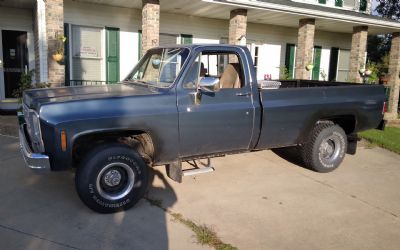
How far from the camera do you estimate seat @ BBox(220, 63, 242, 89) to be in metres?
5.18

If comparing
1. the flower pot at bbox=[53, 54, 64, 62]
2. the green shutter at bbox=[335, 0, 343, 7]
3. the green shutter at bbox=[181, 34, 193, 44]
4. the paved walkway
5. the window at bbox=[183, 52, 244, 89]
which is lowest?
the paved walkway

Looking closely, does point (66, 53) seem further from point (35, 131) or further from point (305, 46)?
point (305, 46)

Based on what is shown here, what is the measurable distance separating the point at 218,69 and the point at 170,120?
5.38 ft

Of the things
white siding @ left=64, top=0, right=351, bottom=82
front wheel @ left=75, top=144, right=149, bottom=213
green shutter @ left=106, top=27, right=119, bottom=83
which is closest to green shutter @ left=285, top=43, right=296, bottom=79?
white siding @ left=64, top=0, right=351, bottom=82

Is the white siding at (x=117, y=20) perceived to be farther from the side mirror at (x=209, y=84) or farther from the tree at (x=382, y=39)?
the tree at (x=382, y=39)

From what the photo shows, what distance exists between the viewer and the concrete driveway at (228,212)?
368 centimetres

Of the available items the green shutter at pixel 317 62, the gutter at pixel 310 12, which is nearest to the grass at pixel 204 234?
the gutter at pixel 310 12

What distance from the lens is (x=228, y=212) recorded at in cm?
437

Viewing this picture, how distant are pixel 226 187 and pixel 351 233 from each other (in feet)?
5.86

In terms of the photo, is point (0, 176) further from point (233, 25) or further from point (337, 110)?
point (233, 25)

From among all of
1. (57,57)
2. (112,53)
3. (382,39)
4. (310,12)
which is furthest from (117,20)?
(382,39)

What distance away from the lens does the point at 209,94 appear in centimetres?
471

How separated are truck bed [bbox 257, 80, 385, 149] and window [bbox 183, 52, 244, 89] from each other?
44 cm

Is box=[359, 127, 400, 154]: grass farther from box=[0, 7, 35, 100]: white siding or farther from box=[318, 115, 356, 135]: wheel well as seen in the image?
box=[0, 7, 35, 100]: white siding
